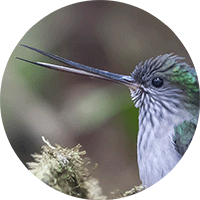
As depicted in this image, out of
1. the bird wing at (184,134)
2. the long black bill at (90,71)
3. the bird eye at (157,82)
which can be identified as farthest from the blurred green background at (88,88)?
the bird wing at (184,134)

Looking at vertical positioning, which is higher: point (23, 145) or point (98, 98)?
point (98, 98)

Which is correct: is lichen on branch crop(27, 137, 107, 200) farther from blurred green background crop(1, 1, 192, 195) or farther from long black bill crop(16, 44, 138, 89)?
long black bill crop(16, 44, 138, 89)

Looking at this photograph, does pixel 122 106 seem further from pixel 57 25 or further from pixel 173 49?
pixel 57 25

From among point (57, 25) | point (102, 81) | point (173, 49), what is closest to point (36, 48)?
point (57, 25)

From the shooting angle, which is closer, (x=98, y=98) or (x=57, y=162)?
(x=98, y=98)

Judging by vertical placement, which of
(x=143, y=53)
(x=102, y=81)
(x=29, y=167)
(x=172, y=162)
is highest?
(x=143, y=53)

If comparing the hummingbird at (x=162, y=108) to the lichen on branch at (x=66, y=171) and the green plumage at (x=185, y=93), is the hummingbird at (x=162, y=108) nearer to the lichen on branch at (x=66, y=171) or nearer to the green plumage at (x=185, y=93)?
the green plumage at (x=185, y=93)

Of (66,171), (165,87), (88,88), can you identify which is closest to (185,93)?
(165,87)
